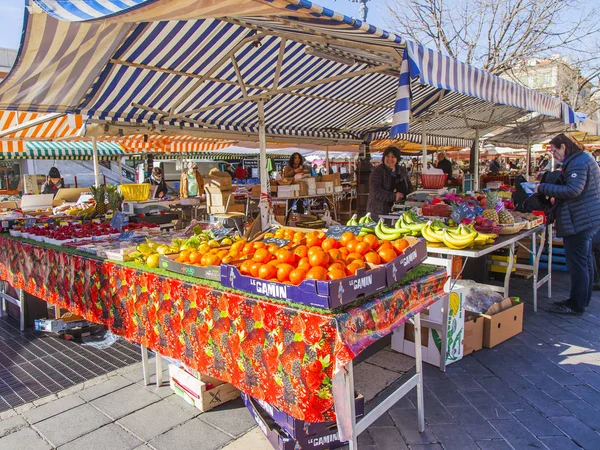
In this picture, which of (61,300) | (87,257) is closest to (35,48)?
(87,257)

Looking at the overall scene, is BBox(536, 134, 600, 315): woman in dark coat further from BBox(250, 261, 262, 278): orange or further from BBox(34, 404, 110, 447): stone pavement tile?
BBox(34, 404, 110, 447): stone pavement tile

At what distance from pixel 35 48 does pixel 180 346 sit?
2860 millimetres

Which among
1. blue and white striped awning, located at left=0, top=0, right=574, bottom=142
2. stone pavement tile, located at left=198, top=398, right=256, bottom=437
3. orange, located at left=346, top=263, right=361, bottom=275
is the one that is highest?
blue and white striped awning, located at left=0, top=0, right=574, bottom=142

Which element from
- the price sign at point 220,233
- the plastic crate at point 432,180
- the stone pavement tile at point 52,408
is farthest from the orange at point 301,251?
the plastic crate at point 432,180

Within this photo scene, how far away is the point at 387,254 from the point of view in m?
2.33

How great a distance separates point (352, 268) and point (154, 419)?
186cm

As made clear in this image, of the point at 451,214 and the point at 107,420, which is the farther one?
the point at 451,214

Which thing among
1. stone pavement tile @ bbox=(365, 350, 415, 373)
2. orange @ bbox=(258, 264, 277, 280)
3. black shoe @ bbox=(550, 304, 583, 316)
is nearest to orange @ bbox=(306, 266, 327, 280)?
orange @ bbox=(258, 264, 277, 280)

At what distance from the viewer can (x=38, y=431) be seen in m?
2.77

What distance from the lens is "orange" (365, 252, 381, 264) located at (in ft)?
7.48

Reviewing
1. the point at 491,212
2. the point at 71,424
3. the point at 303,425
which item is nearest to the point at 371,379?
the point at 303,425

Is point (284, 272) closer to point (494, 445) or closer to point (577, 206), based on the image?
point (494, 445)

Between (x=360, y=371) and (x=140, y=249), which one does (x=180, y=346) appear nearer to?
(x=140, y=249)

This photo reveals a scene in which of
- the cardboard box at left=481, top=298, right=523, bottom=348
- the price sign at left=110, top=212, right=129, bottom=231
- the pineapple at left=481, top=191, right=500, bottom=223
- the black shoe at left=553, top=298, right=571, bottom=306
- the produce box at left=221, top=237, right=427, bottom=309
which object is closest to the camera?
the produce box at left=221, top=237, right=427, bottom=309
